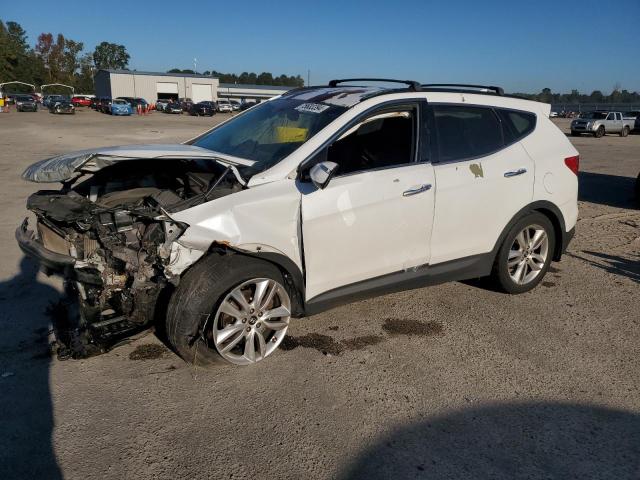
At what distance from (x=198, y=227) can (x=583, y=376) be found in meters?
2.83

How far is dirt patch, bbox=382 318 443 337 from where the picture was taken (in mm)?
4197

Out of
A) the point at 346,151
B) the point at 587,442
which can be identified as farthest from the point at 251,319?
the point at 587,442

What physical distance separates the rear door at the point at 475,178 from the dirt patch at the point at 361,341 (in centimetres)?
81

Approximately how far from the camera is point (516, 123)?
472cm

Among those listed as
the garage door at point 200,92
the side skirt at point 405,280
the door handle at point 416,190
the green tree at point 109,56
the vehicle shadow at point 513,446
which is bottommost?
the vehicle shadow at point 513,446

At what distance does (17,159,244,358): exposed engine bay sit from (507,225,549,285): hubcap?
2780mm

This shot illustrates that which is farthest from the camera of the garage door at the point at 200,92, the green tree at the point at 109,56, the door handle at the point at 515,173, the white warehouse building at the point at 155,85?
the green tree at the point at 109,56

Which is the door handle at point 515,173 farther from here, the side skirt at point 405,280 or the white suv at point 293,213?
the side skirt at point 405,280

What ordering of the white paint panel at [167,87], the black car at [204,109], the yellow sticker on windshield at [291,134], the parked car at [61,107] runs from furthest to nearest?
1. the white paint panel at [167,87]
2. the black car at [204,109]
3. the parked car at [61,107]
4. the yellow sticker on windshield at [291,134]

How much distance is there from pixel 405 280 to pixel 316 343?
875 millimetres

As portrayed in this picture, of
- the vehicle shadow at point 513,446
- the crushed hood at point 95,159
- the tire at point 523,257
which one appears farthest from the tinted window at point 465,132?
the vehicle shadow at point 513,446

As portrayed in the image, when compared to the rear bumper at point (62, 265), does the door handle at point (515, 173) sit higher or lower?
higher

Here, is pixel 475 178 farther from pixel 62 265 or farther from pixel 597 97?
pixel 597 97

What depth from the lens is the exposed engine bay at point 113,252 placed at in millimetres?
3283
